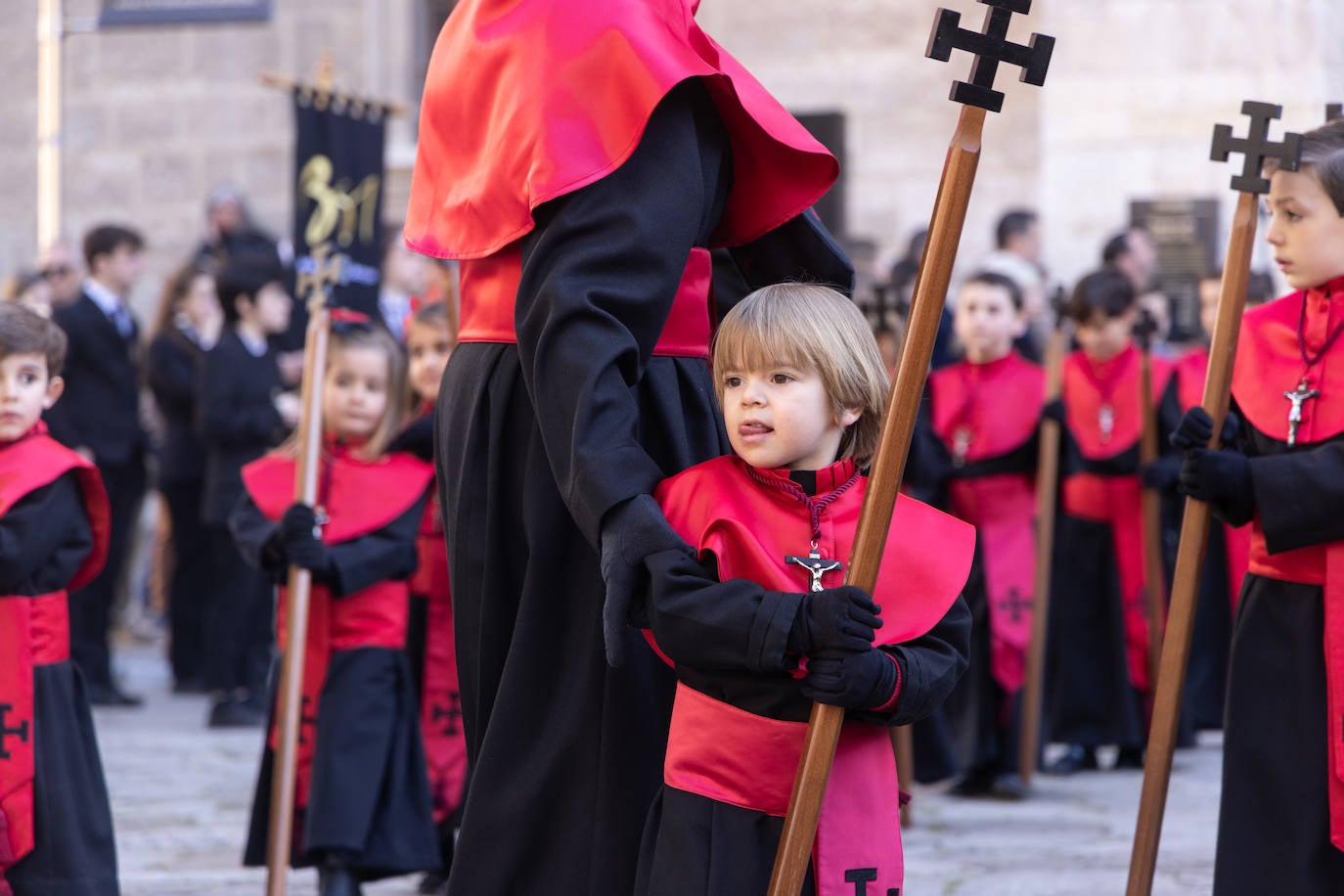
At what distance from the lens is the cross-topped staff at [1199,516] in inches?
137

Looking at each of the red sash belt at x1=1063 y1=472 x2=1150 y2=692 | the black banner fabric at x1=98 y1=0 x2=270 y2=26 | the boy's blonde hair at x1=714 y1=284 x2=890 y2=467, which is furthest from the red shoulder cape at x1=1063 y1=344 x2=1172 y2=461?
the black banner fabric at x1=98 y1=0 x2=270 y2=26

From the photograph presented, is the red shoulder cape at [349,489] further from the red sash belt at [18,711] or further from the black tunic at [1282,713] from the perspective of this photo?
the black tunic at [1282,713]

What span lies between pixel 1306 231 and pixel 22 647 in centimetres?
281

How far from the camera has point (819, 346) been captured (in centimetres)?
283

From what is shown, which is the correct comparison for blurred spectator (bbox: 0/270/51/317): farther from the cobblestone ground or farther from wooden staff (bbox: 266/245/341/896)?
wooden staff (bbox: 266/245/341/896)

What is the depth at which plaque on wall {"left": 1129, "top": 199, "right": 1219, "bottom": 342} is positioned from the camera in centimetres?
962

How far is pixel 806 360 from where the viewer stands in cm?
284

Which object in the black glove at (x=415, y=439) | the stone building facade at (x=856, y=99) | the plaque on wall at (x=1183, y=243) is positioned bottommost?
the black glove at (x=415, y=439)

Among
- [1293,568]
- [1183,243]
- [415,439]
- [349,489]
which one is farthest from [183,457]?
[1293,568]

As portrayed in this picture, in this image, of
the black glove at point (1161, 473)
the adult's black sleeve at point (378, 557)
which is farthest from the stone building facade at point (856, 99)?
the adult's black sleeve at point (378, 557)

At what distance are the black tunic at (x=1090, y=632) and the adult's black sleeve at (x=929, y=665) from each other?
4114mm

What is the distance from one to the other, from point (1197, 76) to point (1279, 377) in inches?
256

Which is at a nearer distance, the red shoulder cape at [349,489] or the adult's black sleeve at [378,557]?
the adult's black sleeve at [378,557]

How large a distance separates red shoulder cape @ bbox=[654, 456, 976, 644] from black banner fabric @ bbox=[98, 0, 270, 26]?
35.4ft
